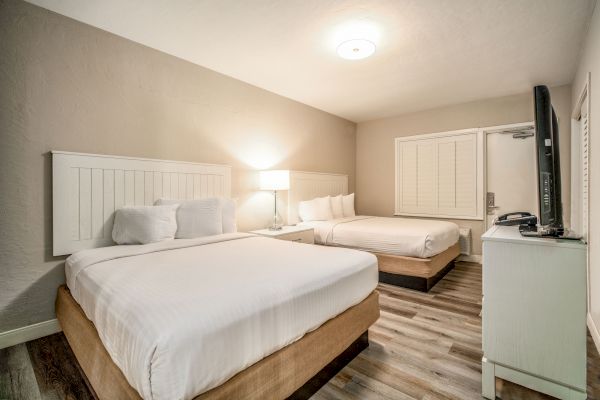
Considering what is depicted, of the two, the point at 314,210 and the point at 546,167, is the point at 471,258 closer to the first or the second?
the point at 314,210

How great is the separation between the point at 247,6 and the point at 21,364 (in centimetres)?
286

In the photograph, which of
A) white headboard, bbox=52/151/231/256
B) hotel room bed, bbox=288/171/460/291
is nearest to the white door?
hotel room bed, bbox=288/171/460/291

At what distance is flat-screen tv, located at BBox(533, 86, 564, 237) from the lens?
1.49 meters

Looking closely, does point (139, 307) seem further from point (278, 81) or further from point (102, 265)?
point (278, 81)

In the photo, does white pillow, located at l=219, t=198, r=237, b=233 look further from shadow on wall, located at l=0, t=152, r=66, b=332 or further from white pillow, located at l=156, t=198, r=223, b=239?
shadow on wall, located at l=0, t=152, r=66, b=332

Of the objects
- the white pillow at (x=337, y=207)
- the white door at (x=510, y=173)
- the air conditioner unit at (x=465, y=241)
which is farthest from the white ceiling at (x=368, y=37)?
the air conditioner unit at (x=465, y=241)

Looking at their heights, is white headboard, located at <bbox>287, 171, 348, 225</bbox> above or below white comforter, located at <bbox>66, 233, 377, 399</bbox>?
above

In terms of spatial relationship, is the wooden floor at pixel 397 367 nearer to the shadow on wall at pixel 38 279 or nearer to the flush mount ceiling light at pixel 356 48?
the shadow on wall at pixel 38 279

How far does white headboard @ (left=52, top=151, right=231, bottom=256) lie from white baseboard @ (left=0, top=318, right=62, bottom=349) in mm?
546

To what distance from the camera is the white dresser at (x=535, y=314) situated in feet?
4.47

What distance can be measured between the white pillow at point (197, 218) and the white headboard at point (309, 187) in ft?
5.03

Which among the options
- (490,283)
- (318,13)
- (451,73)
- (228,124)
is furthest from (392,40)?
(490,283)

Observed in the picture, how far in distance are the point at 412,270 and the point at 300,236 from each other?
51.9 inches

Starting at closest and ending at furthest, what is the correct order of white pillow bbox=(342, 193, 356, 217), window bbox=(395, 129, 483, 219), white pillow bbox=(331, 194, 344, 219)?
window bbox=(395, 129, 483, 219) → white pillow bbox=(331, 194, 344, 219) → white pillow bbox=(342, 193, 356, 217)
